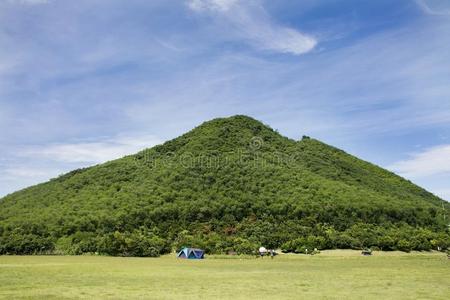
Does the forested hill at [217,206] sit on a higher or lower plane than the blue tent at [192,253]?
higher

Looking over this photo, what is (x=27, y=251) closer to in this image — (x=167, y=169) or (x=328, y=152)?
(x=167, y=169)

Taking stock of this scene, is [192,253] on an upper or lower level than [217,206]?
lower

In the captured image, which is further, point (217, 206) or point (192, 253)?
point (217, 206)

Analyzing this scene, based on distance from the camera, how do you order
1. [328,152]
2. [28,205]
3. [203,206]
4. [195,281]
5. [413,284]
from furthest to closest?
[328,152], [28,205], [203,206], [195,281], [413,284]

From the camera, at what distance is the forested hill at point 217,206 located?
66375mm

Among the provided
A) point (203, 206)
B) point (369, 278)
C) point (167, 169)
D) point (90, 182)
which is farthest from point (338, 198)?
Result: point (369, 278)

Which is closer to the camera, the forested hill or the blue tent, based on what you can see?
the blue tent

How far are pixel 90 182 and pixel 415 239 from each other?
191 ft

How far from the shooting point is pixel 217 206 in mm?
77688

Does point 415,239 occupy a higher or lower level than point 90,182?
lower

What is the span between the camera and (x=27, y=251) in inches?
2616

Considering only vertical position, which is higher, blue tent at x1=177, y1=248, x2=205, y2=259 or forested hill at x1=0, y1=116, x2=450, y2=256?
forested hill at x1=0, y1=116, x2=450, y2=256

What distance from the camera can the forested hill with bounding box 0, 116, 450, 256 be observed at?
66.4 metres

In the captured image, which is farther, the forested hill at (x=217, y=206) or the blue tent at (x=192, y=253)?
the forested hill at (x=217, y=206)
